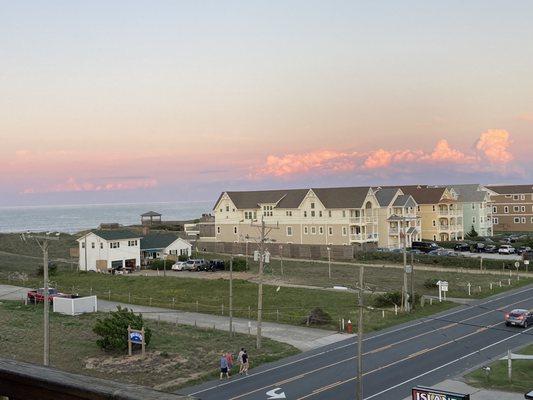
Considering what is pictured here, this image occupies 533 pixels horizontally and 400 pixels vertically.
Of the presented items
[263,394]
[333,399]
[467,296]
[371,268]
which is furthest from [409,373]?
[371,268]

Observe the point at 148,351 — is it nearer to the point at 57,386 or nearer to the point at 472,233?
the point at 57,386

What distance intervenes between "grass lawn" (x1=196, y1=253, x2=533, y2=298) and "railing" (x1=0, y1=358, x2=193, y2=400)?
5241 cm

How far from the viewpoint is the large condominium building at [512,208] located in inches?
4609

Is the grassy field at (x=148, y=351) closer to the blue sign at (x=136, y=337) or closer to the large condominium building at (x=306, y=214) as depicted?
the blue sign at (x=136, y=337)

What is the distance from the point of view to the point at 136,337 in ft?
106

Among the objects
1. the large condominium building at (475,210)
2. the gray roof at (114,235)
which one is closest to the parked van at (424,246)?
the large condominium building at (475,210)

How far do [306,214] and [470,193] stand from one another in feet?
120

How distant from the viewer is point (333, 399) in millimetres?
24922

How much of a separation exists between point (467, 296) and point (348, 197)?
3654 cm

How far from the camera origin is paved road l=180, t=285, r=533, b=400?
86.6 feet

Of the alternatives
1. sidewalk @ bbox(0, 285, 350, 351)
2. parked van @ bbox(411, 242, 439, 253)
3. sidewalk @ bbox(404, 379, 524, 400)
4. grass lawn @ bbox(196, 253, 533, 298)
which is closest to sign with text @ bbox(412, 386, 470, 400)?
sidewalk @ bbox(404, 379, 524, 400)

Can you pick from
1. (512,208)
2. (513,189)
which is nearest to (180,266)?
(512,208)

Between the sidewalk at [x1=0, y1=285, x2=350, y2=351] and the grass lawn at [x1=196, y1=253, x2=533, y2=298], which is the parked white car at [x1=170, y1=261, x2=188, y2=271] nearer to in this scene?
the grass lawn at [x1=196, y1=253, x2=533, y2=298]

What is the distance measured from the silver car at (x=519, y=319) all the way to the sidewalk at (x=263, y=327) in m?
10.9
